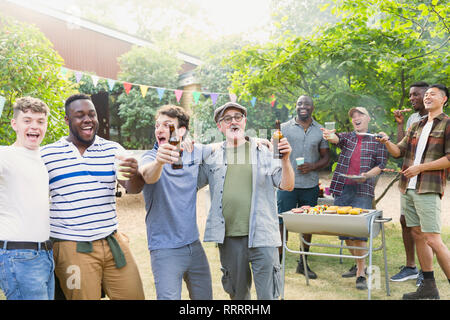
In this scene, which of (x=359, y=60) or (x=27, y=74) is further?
(x=359, y=60)

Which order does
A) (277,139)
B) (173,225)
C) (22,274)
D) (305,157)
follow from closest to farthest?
(22,274) < (173,225) < (277,139) < (305,157)

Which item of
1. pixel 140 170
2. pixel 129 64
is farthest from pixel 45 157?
pixel 129 64

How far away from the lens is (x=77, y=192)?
9.27 ft

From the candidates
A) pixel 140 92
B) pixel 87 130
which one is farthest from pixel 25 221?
pixel 140 92

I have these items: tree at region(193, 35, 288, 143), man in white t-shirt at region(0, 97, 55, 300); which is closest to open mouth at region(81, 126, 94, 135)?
man in white t-shirt at region(0, 97, 55, 300)

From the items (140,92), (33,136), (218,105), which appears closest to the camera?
(33,136)

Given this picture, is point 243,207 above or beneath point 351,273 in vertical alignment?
above

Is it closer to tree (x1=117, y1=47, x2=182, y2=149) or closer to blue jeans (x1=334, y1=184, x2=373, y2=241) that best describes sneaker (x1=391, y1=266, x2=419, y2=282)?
blue jeans (x1=334, y1=184, x2=373, y2=241)

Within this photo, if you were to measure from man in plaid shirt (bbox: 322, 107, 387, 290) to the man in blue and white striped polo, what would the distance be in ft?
9.45

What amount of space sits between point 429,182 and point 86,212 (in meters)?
Result: 3.26

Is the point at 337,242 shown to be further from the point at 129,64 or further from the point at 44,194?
the point at 129,64

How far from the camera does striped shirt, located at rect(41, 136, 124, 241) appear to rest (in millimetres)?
2822

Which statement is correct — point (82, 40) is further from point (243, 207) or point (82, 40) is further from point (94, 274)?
point (94, 274)

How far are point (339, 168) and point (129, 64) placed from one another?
581 inches
